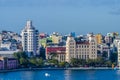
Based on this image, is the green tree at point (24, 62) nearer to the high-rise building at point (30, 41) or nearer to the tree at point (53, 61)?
the tree at point (53, 61)

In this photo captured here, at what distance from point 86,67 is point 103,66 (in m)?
1.18

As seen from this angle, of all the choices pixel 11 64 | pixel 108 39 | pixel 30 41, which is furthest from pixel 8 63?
pixel 108 39

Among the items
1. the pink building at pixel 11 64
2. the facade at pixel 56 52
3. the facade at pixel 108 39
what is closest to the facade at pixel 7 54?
the facade at pixel 56 52

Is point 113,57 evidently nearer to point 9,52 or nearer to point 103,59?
point 103,59

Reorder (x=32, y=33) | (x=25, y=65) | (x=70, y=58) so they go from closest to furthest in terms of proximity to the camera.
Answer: (x=25, y=65), (x=70, y=58), (x=32, y=33)

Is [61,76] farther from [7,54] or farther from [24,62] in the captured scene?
[7,54]

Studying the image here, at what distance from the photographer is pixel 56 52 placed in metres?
48.8

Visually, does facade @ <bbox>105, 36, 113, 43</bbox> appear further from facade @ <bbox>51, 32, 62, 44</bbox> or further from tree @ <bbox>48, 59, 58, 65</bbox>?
tree @ <bbox>48, 59, 58, 65</bbox>

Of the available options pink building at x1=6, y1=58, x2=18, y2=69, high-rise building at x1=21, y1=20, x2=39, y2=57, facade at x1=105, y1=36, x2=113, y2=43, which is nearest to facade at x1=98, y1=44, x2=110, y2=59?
high-rise building at x1=21, y1=20, x2=39, y2=57

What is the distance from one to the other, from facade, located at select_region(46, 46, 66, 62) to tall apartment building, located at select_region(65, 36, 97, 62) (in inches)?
26.3

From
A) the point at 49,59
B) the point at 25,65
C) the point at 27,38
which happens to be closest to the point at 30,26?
the point at 27,38

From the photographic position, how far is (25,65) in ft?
144

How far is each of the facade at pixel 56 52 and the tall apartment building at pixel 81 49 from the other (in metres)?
0.67

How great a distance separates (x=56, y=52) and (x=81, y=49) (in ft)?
6.08
